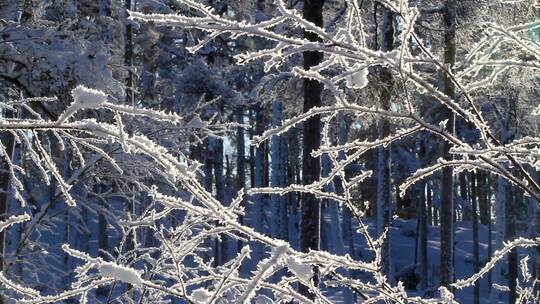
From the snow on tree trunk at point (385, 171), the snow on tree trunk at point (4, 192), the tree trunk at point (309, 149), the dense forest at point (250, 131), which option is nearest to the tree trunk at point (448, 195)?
the dense forest at point (250, 131)

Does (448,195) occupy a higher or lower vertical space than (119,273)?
lower

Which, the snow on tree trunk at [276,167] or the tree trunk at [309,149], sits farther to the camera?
the snow on tree trunk at [276,167]

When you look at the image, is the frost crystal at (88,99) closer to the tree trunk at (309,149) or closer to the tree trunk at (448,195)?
the tree trunk at (309,149)

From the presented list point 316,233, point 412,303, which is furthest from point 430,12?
point 412,303

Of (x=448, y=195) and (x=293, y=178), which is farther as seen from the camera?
(x=293, y=178)


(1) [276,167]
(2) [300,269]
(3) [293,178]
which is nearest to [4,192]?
(2) [300,269]

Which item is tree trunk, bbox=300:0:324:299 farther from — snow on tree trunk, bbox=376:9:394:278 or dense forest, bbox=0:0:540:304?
snow on tree trunk, bbox=376:9:394:278

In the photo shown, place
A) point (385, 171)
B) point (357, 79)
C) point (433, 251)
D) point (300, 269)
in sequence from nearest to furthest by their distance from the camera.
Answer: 1. point (300, 269)
2. point (357, 79)
3. point (385, 171)
4. point (433, 251)

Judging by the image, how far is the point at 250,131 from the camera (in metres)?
31.5

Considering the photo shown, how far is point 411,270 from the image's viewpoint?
34031 mm

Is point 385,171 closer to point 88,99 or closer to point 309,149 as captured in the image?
point 309,149

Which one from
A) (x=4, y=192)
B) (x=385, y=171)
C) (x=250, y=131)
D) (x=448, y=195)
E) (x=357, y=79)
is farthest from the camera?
(x=250, y=131)

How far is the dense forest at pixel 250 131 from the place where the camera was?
64.7 inches

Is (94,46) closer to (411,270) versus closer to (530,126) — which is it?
(530,126)
